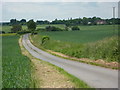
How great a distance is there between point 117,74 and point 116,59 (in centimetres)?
611

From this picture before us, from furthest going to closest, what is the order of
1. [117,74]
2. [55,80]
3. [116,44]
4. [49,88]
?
[116,44] < [117,74] < [55,80] < [49,88]

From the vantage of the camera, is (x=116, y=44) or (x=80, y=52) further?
(x=80, y=52)

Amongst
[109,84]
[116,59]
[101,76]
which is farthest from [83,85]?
[116,59]

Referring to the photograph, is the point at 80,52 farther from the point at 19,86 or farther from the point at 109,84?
the point at 19,86

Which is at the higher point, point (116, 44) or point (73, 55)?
point (116, 44)

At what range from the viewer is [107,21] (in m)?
114

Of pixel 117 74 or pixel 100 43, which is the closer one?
pixel 117 74

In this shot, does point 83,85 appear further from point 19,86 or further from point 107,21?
point 107,21

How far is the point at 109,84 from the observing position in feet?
43.3

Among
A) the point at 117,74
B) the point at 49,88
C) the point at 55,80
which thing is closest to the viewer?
the point at 49,88

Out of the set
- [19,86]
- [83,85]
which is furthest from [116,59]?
[19,86]

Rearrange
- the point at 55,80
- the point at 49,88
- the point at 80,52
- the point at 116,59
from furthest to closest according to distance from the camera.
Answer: the point at 80,52 < the point at 116,59 < the point at 55,80 < the point at 49,88

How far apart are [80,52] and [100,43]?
330 cm

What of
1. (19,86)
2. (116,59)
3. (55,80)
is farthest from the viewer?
(116,59)
